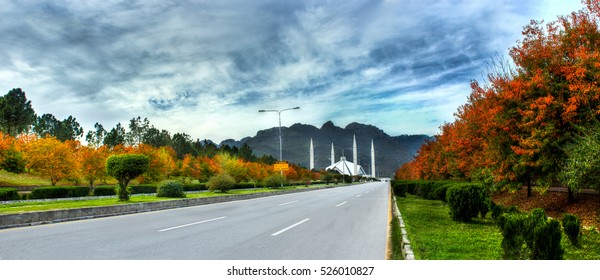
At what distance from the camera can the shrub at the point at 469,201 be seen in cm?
1260

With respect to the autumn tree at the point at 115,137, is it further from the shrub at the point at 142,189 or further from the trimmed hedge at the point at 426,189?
the trimmed hedge at the point at 426,189

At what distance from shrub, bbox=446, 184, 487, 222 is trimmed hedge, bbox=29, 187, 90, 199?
98.1ft

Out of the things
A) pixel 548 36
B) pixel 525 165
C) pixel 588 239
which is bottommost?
pixel 588 239

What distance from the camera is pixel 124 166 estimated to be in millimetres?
20766

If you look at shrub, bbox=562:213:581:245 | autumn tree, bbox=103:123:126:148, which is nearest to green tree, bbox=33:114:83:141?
autumn tree, bbox=103:123:126:148

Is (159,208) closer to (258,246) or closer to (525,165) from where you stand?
(258,246)

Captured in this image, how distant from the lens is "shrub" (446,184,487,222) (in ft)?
41.3

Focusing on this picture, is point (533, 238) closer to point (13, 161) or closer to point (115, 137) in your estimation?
point (13, 161)

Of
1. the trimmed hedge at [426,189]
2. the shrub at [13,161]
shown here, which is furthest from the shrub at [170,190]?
the shrub at [13,161]

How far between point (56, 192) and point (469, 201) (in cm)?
3055

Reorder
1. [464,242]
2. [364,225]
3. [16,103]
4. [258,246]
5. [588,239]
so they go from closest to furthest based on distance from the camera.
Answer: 1. [258,246]
2. [464,242]
3. [588,239]
4. [364,225]
5. [16,103]
